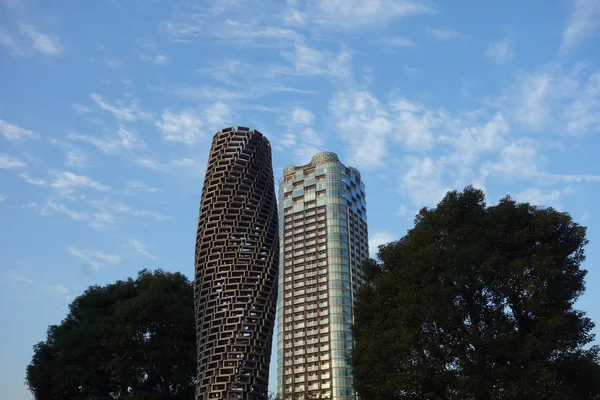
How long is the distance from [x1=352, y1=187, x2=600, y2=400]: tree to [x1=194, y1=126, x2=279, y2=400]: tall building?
23992mm

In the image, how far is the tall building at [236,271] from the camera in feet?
164

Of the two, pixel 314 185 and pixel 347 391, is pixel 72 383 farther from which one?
pixel 314 185

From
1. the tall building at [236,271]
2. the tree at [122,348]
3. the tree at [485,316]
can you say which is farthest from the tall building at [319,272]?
the tree at [485,316]

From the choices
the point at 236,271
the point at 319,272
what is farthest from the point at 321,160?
the point at 236,271

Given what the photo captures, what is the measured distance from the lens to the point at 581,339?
2578 cm

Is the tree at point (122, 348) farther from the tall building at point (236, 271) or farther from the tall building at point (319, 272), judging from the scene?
the tall building at point (319, 272)

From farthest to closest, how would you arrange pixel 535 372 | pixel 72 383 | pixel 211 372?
1. pixel 211 372
2. pixel 72 383
3. pixel 535 372

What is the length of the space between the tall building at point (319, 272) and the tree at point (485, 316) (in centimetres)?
9407

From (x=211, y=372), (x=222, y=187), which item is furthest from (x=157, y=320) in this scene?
(x=222, y=187)

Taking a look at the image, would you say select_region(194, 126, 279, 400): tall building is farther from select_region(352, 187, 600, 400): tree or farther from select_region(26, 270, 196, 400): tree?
select_region(352, 187, 600, 400): tree

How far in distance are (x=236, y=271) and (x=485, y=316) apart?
3018 cm

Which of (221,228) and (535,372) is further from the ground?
(221,228)

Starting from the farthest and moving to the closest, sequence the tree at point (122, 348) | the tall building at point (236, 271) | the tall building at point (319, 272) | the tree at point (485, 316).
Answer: the tall building at point (319, 272) → the tall building at point (236, 271) → the tree at point (122, 348) → the tree at point (485, 316)

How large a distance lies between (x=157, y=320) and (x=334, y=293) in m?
86.3
